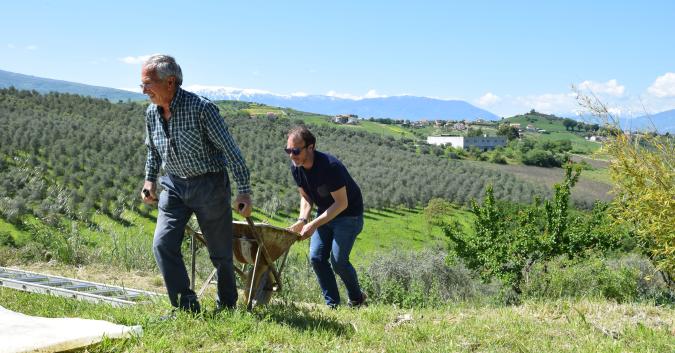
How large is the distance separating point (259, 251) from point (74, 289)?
225 centimetres

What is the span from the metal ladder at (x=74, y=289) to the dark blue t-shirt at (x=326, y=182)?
1.58m

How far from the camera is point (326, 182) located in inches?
210

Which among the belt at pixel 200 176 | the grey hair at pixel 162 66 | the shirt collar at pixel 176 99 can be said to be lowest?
the belt at pixel 200 176

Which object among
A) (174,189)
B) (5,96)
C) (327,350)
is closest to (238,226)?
(174,189)

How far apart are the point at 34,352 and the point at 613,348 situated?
3.32 m

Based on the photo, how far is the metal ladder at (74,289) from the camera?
17.3ft

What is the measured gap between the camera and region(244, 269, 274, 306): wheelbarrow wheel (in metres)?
4.89

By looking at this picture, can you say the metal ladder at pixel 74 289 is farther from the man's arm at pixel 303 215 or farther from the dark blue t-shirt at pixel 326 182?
the dark blue t-shirt at pixel 326 182

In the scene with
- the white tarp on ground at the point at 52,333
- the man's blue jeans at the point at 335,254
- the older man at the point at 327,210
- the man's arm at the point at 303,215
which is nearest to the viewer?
the white tarp on ground at the point at 52,333

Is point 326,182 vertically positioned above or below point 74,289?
above

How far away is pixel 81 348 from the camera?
11.3 ft

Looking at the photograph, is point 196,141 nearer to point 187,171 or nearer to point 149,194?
point 187,171

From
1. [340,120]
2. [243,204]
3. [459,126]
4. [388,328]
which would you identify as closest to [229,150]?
[243,204]


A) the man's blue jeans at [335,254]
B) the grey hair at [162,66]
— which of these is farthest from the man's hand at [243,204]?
the man's blue jeans at [335,254]
